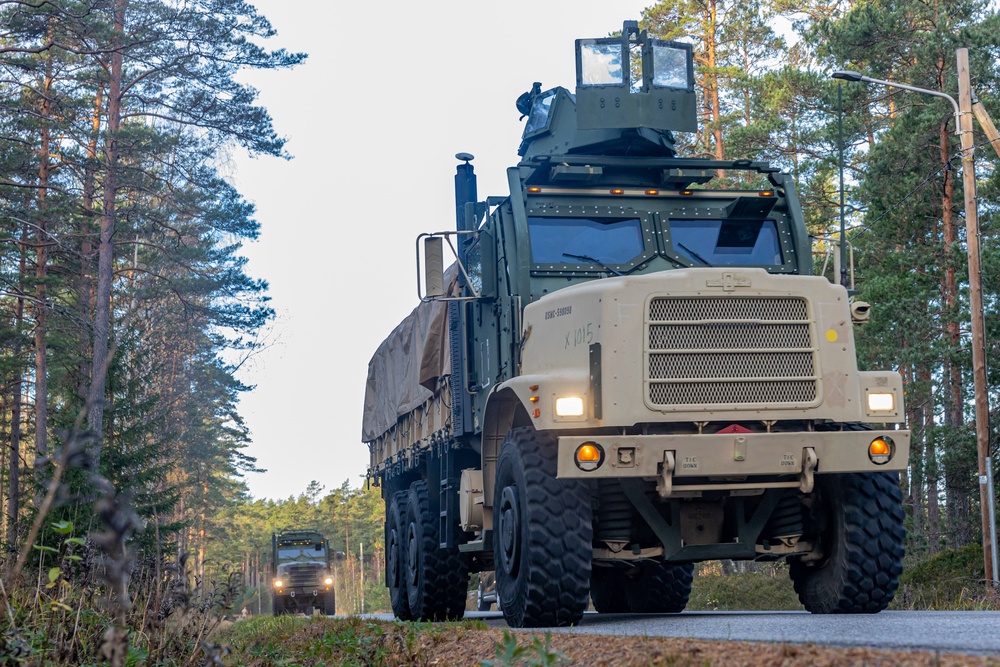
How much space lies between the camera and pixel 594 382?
908cm

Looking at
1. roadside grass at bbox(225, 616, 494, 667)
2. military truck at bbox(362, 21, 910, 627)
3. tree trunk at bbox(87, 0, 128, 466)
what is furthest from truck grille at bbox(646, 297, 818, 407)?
tree trunk at bbox(87, 0, 128, 466)

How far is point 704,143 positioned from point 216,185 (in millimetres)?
17267

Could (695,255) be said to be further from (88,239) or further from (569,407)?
(88,239)

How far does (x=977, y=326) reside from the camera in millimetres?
22078

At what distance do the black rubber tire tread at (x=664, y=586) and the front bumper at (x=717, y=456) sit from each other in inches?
194

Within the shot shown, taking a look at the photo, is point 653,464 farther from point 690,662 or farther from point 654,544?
point 690,662

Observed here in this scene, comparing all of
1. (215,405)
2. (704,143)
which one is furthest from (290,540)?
(704,143)

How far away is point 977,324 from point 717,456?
15.0 m

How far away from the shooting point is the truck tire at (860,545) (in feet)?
30.5

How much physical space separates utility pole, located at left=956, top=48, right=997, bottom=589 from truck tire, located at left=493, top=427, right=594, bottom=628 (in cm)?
1396

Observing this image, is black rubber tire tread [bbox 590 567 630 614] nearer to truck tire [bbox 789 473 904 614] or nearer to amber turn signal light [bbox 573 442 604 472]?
truck tire [bbox 789 473 904 614]

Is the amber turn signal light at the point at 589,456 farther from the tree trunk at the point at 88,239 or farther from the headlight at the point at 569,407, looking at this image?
the tree trunk at the point at 88,239

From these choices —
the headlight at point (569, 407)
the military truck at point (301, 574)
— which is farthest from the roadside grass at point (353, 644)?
the military truck at point (301, 574)

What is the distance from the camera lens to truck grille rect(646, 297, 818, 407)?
913 cm
